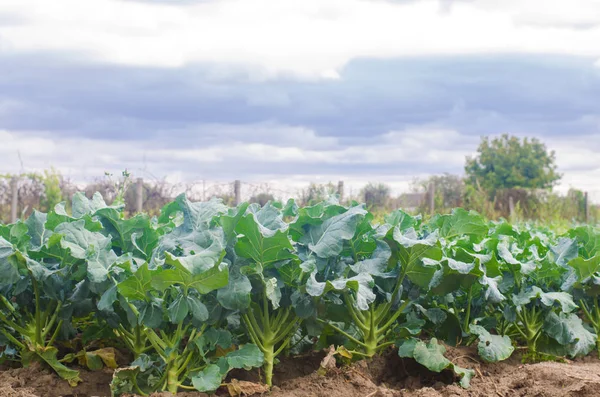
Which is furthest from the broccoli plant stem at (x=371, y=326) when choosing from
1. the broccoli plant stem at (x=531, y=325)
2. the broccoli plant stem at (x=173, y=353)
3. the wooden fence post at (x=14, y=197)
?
the wooden fence post at (x=14, y=197)

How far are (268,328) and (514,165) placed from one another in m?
36.6

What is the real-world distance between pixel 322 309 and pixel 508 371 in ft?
4.23

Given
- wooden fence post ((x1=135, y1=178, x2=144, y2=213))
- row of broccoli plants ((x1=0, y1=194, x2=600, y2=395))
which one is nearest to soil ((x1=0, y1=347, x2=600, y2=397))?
row of broccoli plants ((x1=0, y1=194, x2=600, y2=395))

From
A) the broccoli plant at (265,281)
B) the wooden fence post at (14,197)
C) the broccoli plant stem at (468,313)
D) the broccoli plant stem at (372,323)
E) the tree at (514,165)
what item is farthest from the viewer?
the tree at (514,165)

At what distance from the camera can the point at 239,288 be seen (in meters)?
2.76

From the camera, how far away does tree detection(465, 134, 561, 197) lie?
123 feet

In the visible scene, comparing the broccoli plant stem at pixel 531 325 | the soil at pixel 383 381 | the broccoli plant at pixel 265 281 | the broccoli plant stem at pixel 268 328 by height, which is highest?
the broccoli plant at pixel 265 281

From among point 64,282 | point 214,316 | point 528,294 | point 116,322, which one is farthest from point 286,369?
point 528,294

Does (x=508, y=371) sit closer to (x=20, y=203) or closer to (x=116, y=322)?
(x=116, y=322)

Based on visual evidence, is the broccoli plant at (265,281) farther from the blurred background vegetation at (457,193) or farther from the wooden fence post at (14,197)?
the wooden fence post at (14,197)

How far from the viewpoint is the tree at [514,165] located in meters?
37.6

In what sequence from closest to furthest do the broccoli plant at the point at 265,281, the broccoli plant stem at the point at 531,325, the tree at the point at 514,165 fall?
1. the broccoli plant at the point at 265,281
2. the broccoli plant stem at the point at 531,325
3. the tree at the point at 514,165

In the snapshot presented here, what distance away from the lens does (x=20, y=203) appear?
17.0 metres

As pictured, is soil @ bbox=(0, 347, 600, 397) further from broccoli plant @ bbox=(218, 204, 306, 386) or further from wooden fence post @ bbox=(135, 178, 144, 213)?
wooden fence post @ bbox=(135, 178, 144, 213)
